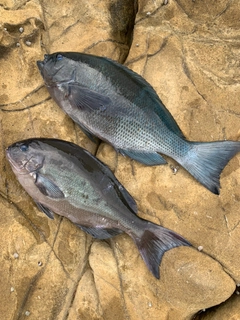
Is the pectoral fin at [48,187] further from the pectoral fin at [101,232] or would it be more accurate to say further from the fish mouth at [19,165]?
the pectoral fin at [101,232]

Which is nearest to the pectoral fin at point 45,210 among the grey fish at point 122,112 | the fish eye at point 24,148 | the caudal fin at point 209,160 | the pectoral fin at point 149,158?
the fish eye at point 24,148

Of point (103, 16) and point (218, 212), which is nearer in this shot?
point (218, 212)

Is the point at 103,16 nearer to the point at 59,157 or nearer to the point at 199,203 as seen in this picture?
the point at 59,157

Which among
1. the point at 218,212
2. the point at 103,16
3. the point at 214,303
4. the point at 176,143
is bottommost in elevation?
the point at 214,303

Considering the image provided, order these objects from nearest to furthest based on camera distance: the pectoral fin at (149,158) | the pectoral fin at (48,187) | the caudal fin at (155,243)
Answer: the caudal fin at (155,243)
the pectoral fin at (48,187)
the pectoral fin at (149,158)

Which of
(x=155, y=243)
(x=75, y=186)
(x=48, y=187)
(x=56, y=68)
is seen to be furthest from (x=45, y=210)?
(x=56, y=68)

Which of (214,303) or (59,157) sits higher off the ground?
(59,157)

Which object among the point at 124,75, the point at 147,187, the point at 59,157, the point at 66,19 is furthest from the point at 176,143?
the point at 66,19
